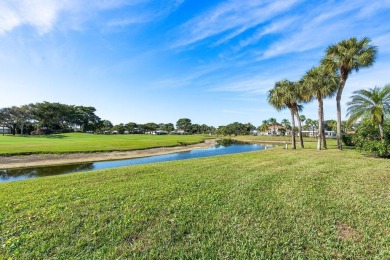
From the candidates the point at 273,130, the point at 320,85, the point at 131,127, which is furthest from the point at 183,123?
the point at 320,85

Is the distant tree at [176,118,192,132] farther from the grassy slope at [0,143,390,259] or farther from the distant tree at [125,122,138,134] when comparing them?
the grassy slope at [0,143,390,259]

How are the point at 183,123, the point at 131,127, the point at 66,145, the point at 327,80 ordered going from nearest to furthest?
1. the point at 327,80
2. the point at 66,145
3. the point at 131,127
4. the point at 183,123

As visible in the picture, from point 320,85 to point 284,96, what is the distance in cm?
388

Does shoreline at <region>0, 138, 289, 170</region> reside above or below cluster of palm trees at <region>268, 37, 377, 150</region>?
below

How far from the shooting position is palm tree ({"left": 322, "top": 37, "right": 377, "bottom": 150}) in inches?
747

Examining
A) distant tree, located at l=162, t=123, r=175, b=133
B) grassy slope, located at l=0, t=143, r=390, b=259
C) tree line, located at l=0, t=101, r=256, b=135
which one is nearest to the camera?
grassy slope, located at l=0, t=143, r=390, b=259

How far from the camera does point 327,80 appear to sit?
850 inches

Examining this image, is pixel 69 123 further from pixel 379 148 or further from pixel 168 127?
pixel 379 148

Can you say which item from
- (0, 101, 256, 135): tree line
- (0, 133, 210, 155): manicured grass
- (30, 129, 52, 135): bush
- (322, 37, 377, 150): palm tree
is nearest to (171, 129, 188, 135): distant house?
(0, 101, 256, 135): tree line

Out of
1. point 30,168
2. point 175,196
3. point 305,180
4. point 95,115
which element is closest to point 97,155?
point 30,168

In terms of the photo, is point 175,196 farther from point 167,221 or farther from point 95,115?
point 95,115

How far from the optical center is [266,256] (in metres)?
3.55

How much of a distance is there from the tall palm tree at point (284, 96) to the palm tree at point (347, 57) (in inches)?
165

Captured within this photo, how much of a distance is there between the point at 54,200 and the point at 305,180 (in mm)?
9686
